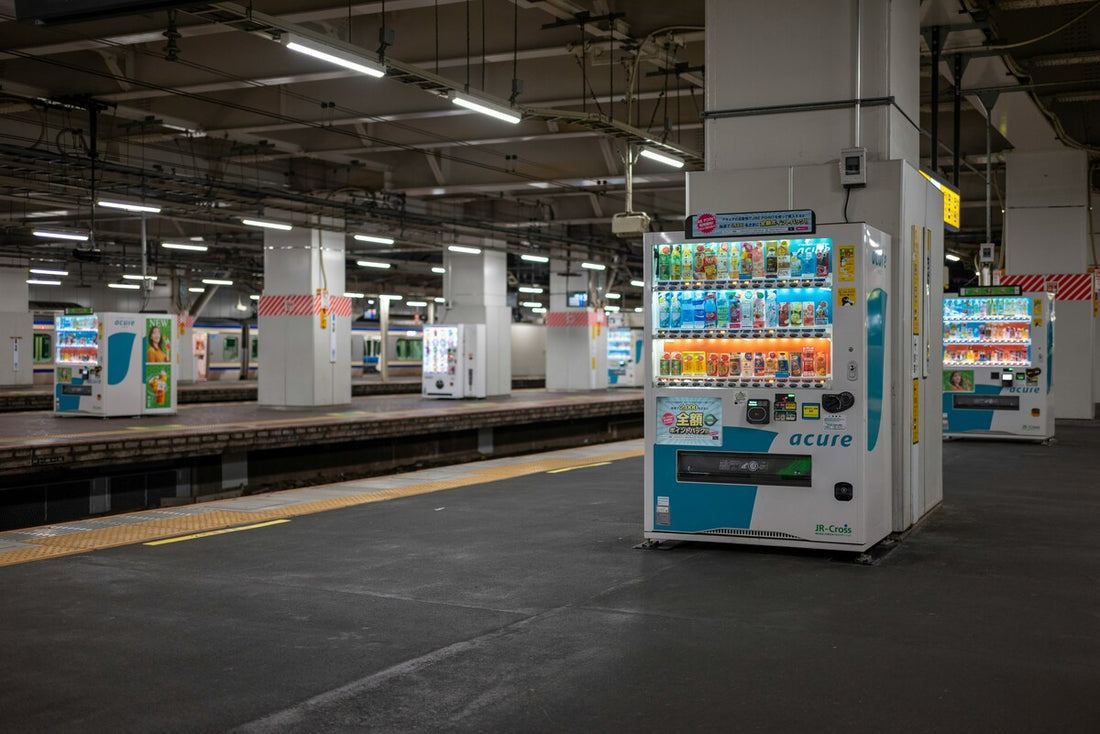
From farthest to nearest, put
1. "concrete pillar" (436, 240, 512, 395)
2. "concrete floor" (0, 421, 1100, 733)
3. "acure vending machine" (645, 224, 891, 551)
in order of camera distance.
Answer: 1. "concrete pillar" (436, 240, 512, 395)
2. "acure vending machine" (645, 224, 891, 551)
3. "concrete floor" (0, 421, 1100, 733)

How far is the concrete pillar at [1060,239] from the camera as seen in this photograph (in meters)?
21.8

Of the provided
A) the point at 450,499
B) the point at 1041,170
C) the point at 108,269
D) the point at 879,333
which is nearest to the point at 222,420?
the point at 450,499

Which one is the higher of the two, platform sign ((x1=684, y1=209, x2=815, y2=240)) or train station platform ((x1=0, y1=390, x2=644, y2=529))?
platform sign ((x1=684, y1=209, x2=815, y2=240))

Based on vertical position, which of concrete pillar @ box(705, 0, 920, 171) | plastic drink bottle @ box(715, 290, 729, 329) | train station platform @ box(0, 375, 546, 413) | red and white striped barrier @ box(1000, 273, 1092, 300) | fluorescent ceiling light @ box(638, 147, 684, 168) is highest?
fluorescent ceiling light @ box(638, 147, 684, 168)

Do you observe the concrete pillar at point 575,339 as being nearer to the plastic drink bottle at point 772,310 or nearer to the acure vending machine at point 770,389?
the acure vending machine at point 770,389

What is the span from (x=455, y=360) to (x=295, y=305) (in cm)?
582

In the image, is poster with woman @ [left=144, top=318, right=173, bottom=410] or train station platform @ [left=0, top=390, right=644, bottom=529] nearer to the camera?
train station platform @ [left=0, top=390, right=644, bottom=529]

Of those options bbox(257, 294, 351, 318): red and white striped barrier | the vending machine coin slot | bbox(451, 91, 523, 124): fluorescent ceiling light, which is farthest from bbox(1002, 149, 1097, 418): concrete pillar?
the vending machine coin slot

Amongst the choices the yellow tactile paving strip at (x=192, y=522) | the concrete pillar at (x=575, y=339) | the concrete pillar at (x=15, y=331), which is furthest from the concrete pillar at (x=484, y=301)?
the yellow tactile paving strip at (x=192, y=522)

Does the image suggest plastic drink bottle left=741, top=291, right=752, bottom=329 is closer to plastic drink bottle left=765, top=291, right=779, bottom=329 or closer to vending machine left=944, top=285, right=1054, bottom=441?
plastic drink bottle left=765, top=291, right=779, bottom=329

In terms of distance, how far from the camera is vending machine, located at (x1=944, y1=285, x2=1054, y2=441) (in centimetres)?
1738

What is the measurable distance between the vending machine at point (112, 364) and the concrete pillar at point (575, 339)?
16998mm

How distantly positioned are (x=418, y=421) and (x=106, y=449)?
7.55 metres

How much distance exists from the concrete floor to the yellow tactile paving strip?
1.76 feet
